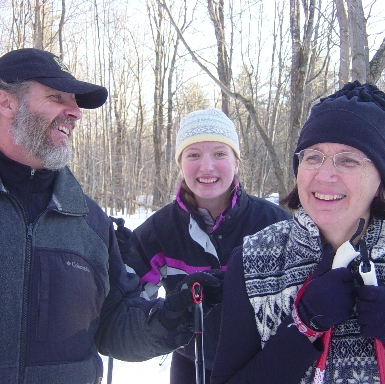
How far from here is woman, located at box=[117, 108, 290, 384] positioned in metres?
2.41

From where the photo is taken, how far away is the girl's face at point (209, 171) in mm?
2451

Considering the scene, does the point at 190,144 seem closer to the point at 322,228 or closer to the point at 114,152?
the point at 322,228

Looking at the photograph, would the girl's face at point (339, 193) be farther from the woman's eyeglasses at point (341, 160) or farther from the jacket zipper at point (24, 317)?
the jacket zipper at point (24, 317)

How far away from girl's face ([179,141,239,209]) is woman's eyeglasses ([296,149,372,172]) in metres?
0.88

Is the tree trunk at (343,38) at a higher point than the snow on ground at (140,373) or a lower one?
higher

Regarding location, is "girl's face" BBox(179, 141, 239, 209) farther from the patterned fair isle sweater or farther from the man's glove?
the man's glove

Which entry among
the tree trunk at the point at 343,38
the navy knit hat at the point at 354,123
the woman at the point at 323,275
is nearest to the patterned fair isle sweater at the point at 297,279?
the woman at the point at 323,275

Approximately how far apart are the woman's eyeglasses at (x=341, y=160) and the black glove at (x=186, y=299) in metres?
0.71

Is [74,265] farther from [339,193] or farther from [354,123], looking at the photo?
[354,123]

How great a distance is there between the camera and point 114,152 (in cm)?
2272

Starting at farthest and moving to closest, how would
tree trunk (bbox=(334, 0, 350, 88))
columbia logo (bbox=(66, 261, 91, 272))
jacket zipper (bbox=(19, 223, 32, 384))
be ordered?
1. tree trunk (bbox=(334, 0, 350, 88))
2. columbia logo (bbox=(66, 261, 91, 272))
3. jacket zipper (bbox=(19, 223, 32, 384))

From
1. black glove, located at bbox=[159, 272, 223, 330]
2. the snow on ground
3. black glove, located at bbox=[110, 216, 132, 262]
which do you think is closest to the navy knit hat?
black glove, located at bbox=[159, 272, 223, 330]

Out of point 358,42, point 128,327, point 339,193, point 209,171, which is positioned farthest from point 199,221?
point 358,42

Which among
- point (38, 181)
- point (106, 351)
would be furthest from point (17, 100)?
point (106, 351)
